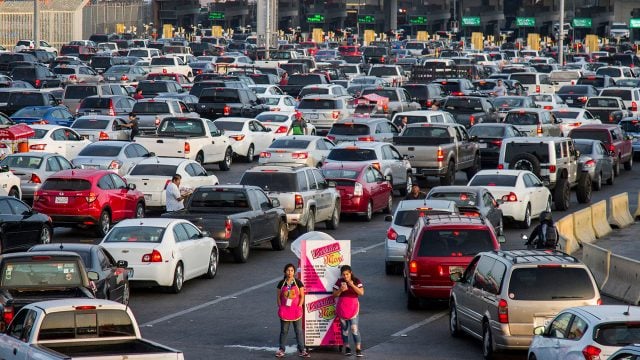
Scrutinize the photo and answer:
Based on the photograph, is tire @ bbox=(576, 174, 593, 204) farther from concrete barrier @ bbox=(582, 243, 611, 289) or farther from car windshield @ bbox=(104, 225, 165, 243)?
car windshield @ bbox=(104, 225, 165, 243)

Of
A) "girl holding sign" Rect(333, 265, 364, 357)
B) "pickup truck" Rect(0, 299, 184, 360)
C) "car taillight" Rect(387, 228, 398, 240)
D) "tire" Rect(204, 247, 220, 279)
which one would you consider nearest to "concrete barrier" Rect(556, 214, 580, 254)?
"car taillight" Rect(387, 228, 398, 240)

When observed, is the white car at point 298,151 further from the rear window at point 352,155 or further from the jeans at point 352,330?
the jeans at point 352,330

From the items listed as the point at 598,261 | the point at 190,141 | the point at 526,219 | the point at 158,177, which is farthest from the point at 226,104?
the point at 598,261

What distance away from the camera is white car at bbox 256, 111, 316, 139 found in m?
48.6

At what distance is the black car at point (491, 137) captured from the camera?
1746 inches

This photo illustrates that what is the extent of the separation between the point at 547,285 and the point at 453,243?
422 centimetres

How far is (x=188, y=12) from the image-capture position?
510 feet

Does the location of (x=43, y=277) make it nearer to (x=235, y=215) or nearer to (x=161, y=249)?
(x=161, y=249)

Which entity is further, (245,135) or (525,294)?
(245,135)

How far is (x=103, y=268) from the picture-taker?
22391mm

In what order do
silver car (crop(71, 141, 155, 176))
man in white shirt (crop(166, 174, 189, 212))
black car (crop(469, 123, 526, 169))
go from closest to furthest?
man in white shirt (crop(166, 174, 189, 212)) → silver car (crop(71, 141, 155, 176)) → black car (crop(469, 123, 526, 169))

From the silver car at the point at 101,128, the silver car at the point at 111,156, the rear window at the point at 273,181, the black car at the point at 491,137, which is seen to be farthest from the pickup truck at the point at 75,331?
the black car at the point at 491,137

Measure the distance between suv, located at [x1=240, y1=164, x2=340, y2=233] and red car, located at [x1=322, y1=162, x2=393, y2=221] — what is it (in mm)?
1627

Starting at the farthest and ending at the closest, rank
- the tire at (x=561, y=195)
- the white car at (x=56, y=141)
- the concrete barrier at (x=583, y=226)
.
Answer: the white car at (x=56, y=141) < the tire at (x=561, y=195) < the concrete barrier at (x=583, y=226)
